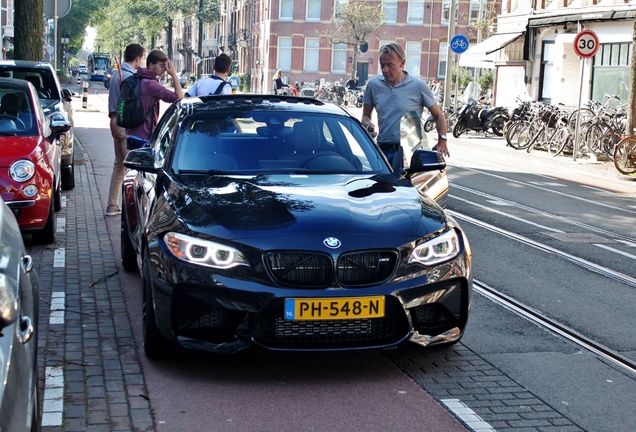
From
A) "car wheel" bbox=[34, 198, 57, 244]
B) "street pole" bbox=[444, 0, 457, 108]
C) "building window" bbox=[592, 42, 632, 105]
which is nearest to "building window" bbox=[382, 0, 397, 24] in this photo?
"street pole" bbox=[444, 0, 457, 108]

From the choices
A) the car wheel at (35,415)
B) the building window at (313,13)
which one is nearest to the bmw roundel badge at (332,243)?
the car wheel at (35,415)

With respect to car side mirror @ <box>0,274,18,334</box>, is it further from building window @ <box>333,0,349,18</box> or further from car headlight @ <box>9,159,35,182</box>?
building window @ <box>333,0,349,18</box>

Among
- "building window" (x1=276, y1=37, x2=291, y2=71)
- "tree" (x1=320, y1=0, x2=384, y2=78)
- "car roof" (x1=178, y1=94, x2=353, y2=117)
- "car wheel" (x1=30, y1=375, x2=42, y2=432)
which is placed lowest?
"car wheel" (x1=30, y1=375, x2=42, y2=432)

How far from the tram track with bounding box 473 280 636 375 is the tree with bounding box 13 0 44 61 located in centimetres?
1482

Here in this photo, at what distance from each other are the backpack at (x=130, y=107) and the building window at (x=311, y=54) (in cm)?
6186

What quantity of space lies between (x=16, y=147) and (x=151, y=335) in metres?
4.35

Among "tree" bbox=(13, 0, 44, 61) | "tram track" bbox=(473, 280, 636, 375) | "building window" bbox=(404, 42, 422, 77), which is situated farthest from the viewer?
"building window" bbox=(404, 42, 422, 77)

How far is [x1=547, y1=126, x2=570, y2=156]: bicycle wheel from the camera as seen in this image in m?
23.0

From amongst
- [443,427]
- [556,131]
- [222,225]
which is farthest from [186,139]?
[556,131]

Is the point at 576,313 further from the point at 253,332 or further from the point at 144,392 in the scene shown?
the point at 144,392

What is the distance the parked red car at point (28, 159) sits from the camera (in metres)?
8.99

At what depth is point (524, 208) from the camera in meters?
13.5

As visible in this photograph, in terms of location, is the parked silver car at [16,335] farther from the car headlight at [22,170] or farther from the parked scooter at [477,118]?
the parked scooter at [477,118]

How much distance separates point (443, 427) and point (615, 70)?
25962 millimetres
